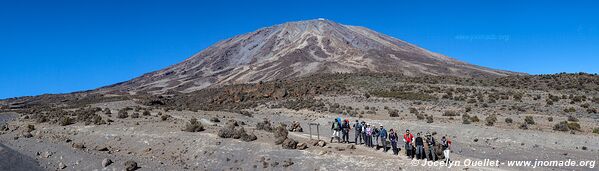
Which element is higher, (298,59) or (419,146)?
(298,59)

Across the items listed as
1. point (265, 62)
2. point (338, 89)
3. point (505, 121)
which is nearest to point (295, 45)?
point (265, 62)

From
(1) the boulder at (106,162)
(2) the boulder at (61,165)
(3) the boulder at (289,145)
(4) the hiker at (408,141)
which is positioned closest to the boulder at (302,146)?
(3) the boulder at (289,145)

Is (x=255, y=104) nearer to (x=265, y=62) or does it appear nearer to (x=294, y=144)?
(x=294, y=144)

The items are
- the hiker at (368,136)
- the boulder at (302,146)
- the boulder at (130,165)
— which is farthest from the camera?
the boulder at (130,165)

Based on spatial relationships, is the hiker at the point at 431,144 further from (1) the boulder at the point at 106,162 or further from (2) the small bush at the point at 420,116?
(2) the small bush at the point at 420,116

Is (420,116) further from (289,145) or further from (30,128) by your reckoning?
(30,128)

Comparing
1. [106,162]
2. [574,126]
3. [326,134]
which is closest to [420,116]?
[326,134]
